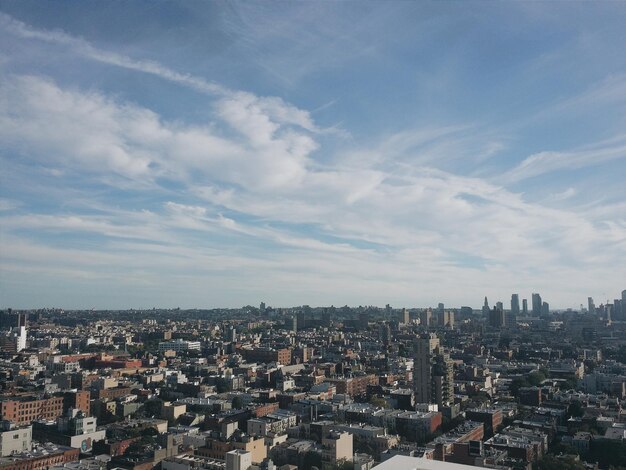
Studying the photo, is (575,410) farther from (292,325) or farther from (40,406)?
(292,325)

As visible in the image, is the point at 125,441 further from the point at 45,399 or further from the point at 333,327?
the point at 333,327

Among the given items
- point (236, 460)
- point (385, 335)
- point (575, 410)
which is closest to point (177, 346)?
point (385, 335)

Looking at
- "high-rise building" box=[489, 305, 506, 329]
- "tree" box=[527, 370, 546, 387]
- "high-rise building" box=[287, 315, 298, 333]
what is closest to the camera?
"tree" box=[527, 370, 546, 387]

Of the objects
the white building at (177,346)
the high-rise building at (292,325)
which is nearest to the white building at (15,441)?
the white building at (177,346)

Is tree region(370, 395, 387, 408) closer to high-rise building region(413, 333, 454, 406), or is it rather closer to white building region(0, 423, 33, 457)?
high-rise building region(413, 333, 454, 406)

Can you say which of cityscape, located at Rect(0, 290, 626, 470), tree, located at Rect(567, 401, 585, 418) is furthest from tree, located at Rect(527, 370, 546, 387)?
tree, located at Rect(567, 401, 585, 418)

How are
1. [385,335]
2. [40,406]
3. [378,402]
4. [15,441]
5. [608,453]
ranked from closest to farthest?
[608,453] < [15,441] < [40,406] < [378,402] < [385,335]

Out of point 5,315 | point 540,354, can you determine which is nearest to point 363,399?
point 540,354

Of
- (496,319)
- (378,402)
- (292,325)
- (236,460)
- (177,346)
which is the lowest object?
(378,402)
